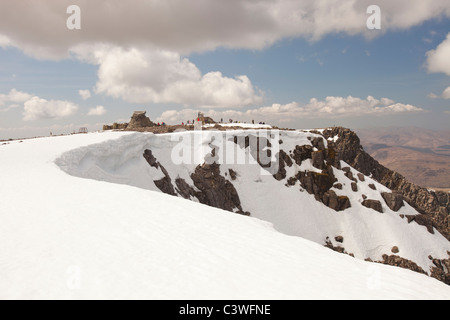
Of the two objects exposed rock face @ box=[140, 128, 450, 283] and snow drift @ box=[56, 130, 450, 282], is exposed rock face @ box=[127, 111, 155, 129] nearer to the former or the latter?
snow drift @ box=[56, 130, 450, 282]

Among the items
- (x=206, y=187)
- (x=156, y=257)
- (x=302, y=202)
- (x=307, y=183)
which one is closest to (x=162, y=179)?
(x=206, y=187)

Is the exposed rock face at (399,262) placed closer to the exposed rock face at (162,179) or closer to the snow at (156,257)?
the exposed rock face at (162,179)

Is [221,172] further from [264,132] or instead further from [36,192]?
[36,192]

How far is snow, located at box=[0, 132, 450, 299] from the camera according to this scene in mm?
5410

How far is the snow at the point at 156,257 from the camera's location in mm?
5410

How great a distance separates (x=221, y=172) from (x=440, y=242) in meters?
44.6

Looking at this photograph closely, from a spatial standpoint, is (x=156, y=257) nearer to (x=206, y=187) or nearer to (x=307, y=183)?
(x=206, y=187)

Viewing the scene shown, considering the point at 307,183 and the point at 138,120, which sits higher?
the point at 138,120

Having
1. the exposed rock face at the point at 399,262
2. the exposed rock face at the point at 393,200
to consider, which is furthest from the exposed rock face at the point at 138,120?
the exposed rock face at the point at 393,200

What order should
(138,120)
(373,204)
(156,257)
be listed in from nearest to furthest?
(156,257), (373,204), (138,120)

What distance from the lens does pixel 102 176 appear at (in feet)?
71.1

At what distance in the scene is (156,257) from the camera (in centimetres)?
659

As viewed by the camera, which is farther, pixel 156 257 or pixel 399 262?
pixel 399 262
